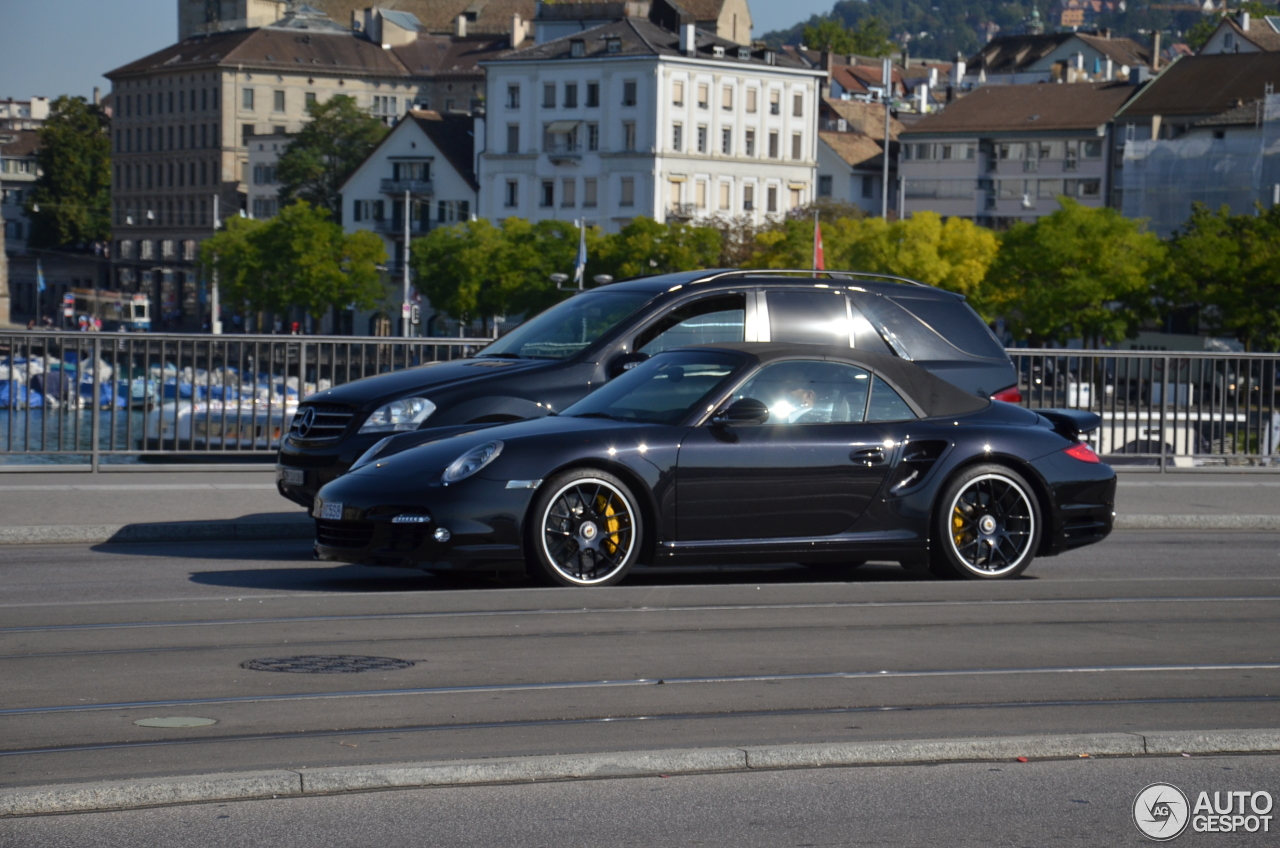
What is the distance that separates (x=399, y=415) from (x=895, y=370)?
3372 millimetres

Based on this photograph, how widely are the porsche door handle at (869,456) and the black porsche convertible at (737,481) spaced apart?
0.01 m

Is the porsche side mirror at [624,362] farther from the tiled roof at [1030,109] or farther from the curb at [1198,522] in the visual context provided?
the tiled roof at [1030,109]

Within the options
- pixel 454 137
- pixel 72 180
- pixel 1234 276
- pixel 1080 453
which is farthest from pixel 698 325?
pixel 72 180

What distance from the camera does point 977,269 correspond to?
85000 mm

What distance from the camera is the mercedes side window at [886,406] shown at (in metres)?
10.6

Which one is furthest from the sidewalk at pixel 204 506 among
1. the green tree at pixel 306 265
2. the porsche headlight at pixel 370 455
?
the green tree at pixel 306 265

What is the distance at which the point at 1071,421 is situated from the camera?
11680 millimetres

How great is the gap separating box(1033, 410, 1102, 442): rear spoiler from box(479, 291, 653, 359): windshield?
2791mm

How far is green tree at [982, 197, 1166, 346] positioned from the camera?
78000mm

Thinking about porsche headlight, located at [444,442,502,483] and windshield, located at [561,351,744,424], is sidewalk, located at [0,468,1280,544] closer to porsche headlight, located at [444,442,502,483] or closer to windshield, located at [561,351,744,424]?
windshield, located at [561,351,744,424]

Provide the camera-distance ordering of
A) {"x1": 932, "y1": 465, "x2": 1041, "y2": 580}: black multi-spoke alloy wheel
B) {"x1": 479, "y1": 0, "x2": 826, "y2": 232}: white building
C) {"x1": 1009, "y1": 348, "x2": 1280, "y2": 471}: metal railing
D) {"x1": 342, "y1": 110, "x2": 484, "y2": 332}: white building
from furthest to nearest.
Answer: {"x1": 342, "y1": 110, "x2": 484, "y2": 332}: white building, {"x1": 479, "y1": 0, "x2": 826, "y2": 232}: white building, {"x1": 1009, "y1": 348, "x2": 1280, "y2": 471}: metal railing, {"x1": 932, "y1": 465, "x2": 1041, "y2": 580}: black multi-spoke alloy wheel

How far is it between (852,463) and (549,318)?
3558 mm

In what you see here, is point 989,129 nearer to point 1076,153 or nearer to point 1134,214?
point 1076,153

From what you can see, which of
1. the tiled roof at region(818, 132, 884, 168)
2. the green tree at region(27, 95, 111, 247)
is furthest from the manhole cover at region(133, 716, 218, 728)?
the green tree at region(27, 95, 111, 247)
